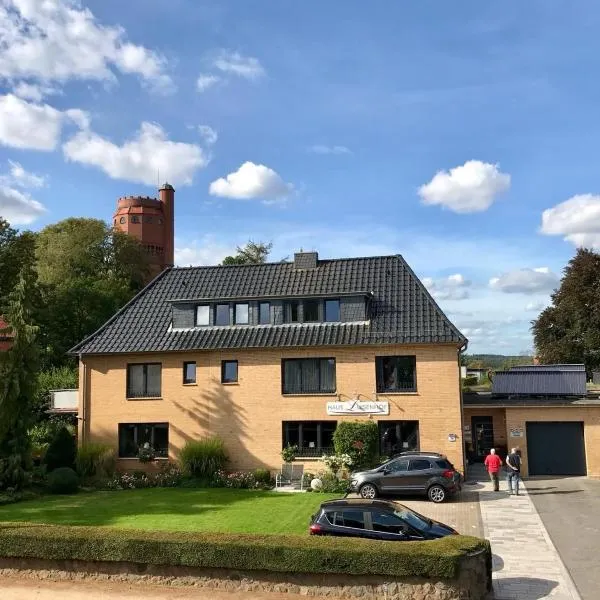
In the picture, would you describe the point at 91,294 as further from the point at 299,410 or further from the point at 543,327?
the point at 543,327

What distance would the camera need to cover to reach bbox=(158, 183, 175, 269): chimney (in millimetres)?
95375

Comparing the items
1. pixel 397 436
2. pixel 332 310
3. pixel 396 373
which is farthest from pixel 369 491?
pixel 332 310

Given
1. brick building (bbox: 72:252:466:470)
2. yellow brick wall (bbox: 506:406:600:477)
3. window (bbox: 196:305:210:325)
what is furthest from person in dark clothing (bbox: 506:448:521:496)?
window (bbox: 196:305:210:325)

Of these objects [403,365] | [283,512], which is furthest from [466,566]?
[403,365]

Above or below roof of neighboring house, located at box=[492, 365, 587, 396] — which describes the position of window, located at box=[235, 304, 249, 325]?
above

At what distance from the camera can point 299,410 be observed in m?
27.2

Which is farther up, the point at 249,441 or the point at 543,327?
the point at 543,327

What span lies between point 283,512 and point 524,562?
7.80m

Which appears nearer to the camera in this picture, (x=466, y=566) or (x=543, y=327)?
(x=466, y=566)

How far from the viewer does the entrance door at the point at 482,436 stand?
29.0m

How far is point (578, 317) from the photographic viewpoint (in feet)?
163

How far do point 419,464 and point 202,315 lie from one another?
39.4 ft

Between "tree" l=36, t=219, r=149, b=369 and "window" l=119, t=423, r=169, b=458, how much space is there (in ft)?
64.0

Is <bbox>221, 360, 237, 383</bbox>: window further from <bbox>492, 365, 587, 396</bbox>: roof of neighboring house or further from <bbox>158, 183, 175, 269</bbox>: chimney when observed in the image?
<bbox>158, 183, 175, 269</bbox>: chimney
